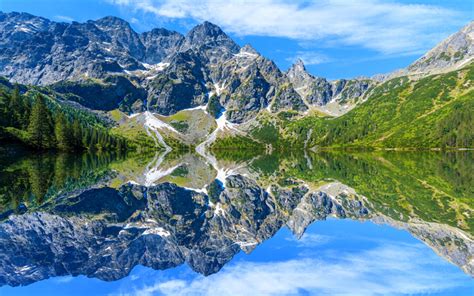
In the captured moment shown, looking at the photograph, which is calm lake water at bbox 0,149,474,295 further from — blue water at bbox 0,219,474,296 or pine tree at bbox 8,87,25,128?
pine tree at bbox 8,87,25,128

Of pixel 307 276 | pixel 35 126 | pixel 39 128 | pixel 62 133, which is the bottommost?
pixel 307 276

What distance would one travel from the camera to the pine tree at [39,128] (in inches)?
4919

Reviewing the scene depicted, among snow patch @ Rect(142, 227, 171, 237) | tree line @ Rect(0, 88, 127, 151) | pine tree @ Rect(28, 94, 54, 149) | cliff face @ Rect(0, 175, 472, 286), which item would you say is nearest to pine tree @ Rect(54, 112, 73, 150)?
tree line @ Rect(0, 88, 127, 151)

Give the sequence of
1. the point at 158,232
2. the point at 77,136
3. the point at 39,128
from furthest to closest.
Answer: the point at 77,136 < the point at 39,128 < the point at 158,232

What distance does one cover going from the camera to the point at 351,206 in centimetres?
4150

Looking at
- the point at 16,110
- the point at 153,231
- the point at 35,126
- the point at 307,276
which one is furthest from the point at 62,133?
the point at 307,276

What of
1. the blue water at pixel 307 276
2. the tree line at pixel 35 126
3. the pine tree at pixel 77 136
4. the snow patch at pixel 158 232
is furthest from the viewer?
the pine tree at pixel 77 136

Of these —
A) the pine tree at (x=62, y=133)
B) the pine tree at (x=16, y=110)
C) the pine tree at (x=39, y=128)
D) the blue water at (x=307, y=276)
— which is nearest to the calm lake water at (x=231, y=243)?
the blue water at (x=307, y=276)

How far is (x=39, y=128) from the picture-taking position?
416ft

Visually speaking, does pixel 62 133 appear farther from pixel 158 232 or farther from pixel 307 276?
pixel 307 276

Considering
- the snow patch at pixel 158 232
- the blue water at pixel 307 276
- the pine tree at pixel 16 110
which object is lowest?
the blue water at pixel 307 276

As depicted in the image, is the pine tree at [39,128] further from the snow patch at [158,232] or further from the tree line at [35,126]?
the snow patch at [158,232]

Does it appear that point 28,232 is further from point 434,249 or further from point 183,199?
point 434,249

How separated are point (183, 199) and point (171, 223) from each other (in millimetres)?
13754
